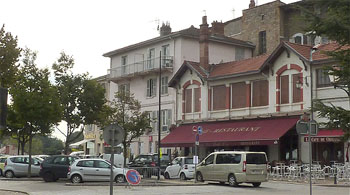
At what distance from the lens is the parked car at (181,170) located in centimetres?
2969

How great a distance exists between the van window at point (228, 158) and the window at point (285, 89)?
427 inches

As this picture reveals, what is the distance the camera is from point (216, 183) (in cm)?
2744

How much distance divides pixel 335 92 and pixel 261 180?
1007 cm

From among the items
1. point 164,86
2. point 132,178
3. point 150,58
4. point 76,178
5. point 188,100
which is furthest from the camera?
point 150,58

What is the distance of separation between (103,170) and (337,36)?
1550 centimetres

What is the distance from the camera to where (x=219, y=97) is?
40.7 m

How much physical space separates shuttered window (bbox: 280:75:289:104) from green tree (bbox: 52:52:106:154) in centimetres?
1421

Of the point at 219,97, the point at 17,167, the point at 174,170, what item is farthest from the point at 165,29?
the point at 17,167

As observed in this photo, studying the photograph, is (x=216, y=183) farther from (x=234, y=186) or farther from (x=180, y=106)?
(x=180, y=106)

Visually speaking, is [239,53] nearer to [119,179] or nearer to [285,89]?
[285,89]

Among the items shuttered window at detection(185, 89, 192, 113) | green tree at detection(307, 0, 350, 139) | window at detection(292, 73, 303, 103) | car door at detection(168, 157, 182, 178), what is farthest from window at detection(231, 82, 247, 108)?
green tree at detection(307, 0, 350, 139)

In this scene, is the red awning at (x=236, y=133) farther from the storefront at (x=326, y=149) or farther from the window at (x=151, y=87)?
the window at (x=151, y=87)

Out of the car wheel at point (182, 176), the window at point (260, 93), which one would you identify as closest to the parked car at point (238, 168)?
the car wheel at point (182, 176)

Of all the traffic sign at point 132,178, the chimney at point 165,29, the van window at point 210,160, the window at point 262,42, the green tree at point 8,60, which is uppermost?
the chimney at point 165,29
